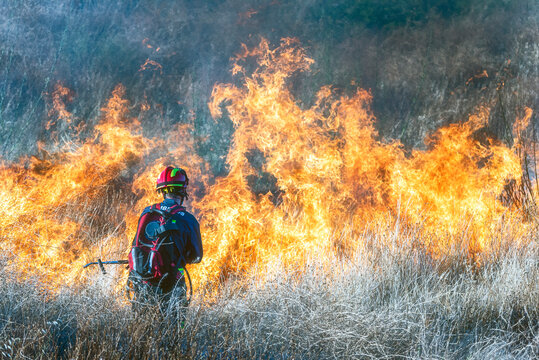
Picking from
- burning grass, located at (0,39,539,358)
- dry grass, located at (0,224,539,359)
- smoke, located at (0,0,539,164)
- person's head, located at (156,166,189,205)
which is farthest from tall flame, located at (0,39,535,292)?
person's head, located at (156,166,189,205)

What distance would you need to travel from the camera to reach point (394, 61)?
56.6 feet

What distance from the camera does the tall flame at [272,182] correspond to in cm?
875

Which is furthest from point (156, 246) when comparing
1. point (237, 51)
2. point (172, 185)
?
point (237, 51)

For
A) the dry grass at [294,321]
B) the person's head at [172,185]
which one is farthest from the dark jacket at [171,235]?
the dry grass at [294,321]

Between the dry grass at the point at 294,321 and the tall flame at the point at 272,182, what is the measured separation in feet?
4.78

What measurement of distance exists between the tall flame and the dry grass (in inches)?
57.4

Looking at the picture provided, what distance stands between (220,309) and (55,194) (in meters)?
6.88

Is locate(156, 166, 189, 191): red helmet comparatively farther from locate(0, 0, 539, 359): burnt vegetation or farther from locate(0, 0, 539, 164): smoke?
locate(0, 0, 539, 164): smoke

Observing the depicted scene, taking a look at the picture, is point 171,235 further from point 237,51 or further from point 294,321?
point 237,51

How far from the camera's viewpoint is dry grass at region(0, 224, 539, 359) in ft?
12.8

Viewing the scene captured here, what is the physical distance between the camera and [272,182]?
12484 millimetres

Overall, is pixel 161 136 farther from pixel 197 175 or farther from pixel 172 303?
pixel 172 303

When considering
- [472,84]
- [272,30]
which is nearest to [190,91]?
[272,30]

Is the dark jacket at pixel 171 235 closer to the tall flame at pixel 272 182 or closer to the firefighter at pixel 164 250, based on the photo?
the firefighter at pixel 164 250
